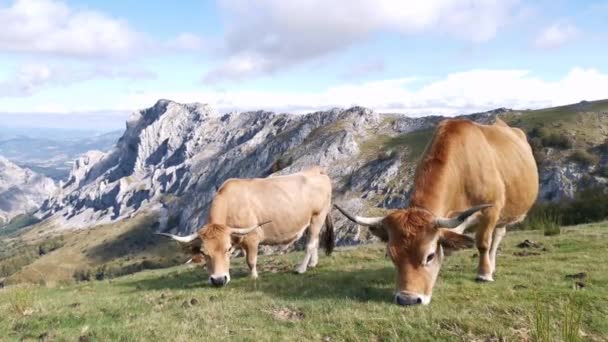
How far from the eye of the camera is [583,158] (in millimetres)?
89312

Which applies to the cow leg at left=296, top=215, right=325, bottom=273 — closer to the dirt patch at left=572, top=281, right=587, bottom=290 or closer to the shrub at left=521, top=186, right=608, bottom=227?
the dirt patch at left=572, top=281, right=587, bottom=290

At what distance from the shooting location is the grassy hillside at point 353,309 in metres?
8.05

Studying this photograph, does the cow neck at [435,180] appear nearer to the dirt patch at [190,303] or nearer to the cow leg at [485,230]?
the cow leg at [485,230]

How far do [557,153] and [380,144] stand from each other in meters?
72.7

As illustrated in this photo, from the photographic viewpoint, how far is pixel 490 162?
1086cm

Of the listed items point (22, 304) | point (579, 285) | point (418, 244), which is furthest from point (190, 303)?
point (579, 285)

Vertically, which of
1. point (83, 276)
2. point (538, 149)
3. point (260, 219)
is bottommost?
point (83, 276)

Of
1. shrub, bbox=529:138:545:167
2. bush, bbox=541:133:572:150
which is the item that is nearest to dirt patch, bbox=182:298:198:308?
shrub, bbox=529:138:545:167

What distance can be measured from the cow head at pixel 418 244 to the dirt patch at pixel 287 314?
84.2 inches

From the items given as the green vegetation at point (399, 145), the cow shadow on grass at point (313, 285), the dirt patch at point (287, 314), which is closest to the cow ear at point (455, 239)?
the cow shadow on grass at point (313, 285)

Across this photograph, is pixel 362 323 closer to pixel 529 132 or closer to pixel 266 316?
pixel 266 316

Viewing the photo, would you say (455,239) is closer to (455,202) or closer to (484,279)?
(455,202)

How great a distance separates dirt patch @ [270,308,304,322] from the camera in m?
9.57

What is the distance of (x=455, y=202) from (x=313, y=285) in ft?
15.0
